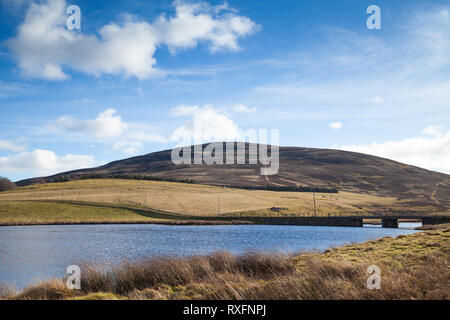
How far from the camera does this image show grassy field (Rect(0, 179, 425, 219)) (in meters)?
125

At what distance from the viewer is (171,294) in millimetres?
17141

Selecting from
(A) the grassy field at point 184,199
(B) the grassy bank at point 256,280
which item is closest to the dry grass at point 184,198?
(A) the grassy field at point 184,199

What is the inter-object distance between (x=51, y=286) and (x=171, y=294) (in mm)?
5275

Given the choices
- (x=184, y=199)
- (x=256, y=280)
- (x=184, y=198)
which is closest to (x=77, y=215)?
(x=184, y=199)

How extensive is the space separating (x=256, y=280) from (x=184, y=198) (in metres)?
121

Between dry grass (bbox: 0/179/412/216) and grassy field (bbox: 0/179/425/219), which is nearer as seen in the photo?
grassy field (bbox: 0/179/425/219)

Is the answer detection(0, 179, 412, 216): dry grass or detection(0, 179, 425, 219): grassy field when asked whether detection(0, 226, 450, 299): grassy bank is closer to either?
detection(0, 179, 425, 219): grassy field

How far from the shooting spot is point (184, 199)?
Result: 138 metres

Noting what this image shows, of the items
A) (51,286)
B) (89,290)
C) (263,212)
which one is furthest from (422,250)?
(263,212)

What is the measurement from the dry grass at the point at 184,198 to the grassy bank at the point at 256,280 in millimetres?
100460

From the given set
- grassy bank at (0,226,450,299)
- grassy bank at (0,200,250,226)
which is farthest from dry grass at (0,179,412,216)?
grassy bank at (0,226,450,299)

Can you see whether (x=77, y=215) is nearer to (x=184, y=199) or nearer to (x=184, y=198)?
(x=184, y=199)

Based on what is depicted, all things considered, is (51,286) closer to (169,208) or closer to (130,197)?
(169,208)
